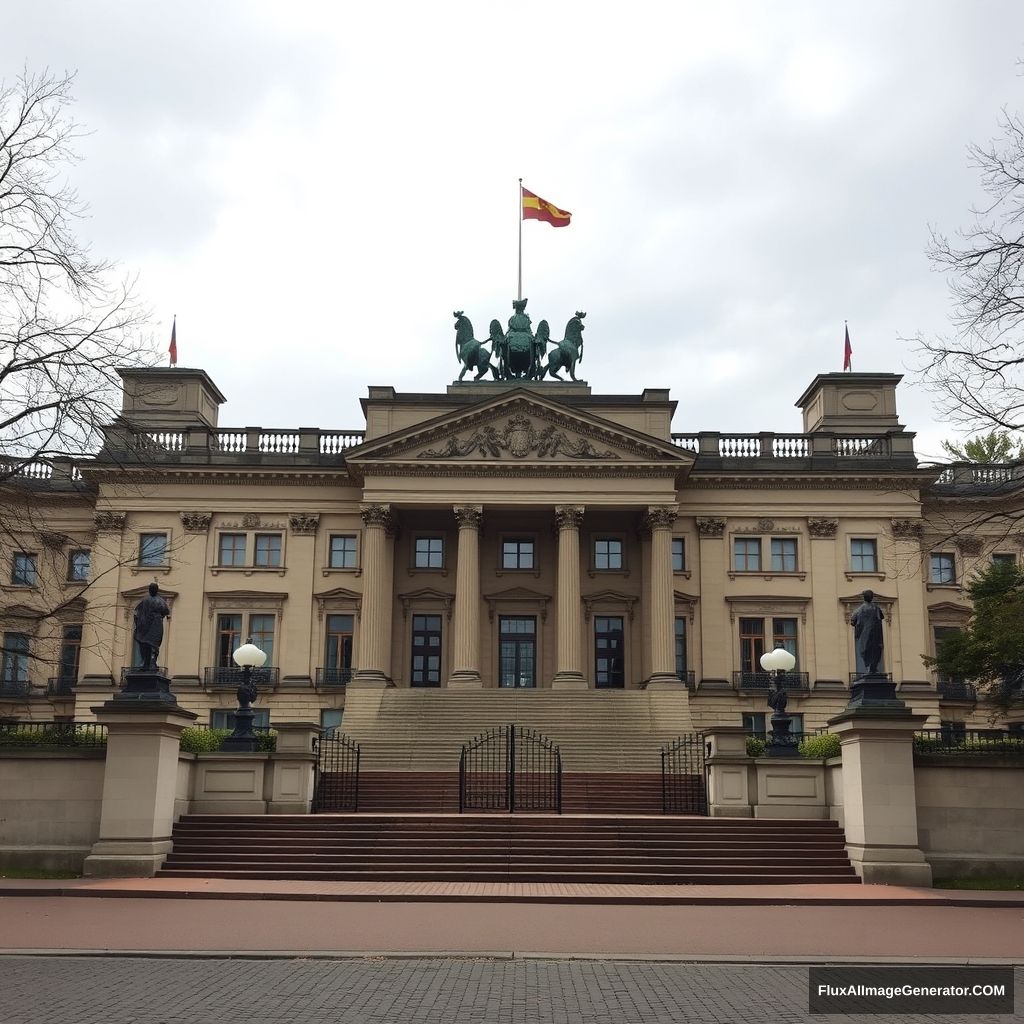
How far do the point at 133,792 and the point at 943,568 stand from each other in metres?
42.2

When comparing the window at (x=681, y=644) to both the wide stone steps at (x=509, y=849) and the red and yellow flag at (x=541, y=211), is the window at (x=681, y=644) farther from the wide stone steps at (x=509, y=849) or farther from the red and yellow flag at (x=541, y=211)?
the wide stone steps at (x=509, y=849)

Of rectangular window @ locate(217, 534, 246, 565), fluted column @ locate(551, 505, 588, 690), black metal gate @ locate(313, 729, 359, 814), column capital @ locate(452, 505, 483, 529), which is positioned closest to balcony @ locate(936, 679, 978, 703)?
fluted column @ locate(551, 505, 588, 690)

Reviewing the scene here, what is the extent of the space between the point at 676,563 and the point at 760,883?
104 ft

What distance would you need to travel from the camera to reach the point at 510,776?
2762cm

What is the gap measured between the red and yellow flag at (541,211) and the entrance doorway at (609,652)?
58.7 ft

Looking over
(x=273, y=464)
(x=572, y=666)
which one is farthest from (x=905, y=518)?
(x=273, y=464)

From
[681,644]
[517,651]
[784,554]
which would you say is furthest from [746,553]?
[517,651]

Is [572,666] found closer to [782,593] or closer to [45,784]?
[782,593]

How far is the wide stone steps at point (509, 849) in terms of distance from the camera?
2231cm

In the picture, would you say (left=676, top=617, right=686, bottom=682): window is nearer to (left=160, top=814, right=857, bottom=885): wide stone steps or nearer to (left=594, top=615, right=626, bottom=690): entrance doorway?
(left=594, top=615, right=626, bottom=690): entrance doorway

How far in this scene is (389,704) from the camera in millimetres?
46562

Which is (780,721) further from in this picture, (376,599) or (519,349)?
(519,349)

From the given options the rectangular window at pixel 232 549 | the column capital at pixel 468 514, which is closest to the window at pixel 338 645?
the rectangular window at pixel 232 549

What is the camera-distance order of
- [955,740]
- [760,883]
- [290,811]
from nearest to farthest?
1. [760,883]
2. [955,740]
3. [290,811]
